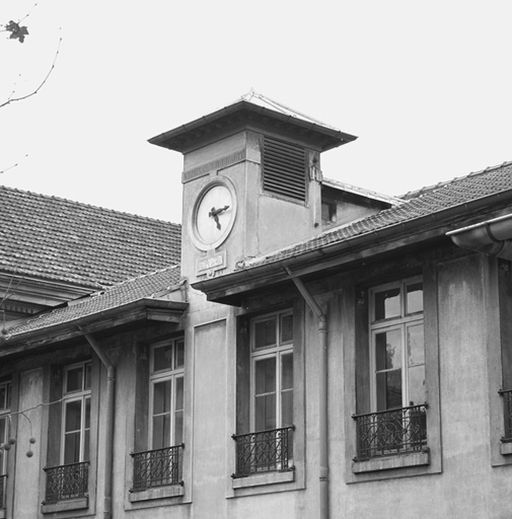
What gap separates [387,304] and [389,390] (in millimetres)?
1163

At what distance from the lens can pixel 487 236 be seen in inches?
648

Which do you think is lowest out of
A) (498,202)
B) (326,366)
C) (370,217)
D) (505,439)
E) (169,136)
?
(505,439)

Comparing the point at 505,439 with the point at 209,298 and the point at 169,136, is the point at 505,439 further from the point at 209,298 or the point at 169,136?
the point at 169,136

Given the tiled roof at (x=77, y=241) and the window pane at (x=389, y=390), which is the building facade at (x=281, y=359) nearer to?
the window pane at (x=389, y=390)

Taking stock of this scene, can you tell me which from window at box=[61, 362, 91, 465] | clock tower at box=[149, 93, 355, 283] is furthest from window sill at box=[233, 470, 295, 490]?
window at box=[61, 362, 91, 465]

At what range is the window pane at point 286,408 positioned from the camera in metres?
20.5

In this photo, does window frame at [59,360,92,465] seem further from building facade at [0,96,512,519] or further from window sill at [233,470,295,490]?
window sill at [233,470,295,490]

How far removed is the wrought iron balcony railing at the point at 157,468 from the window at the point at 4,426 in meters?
3.77

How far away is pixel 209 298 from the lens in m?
21.2

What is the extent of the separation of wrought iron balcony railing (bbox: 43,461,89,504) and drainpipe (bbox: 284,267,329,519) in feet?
19.3

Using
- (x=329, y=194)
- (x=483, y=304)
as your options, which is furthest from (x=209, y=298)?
(x=483, y=304)

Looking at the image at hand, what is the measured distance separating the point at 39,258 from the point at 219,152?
7.33m

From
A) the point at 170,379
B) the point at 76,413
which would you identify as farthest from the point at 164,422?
the point at 76,413

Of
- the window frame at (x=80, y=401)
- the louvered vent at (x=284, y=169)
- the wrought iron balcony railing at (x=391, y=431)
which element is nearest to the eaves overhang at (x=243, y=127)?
the louvered vent at (x=284, y=169)
